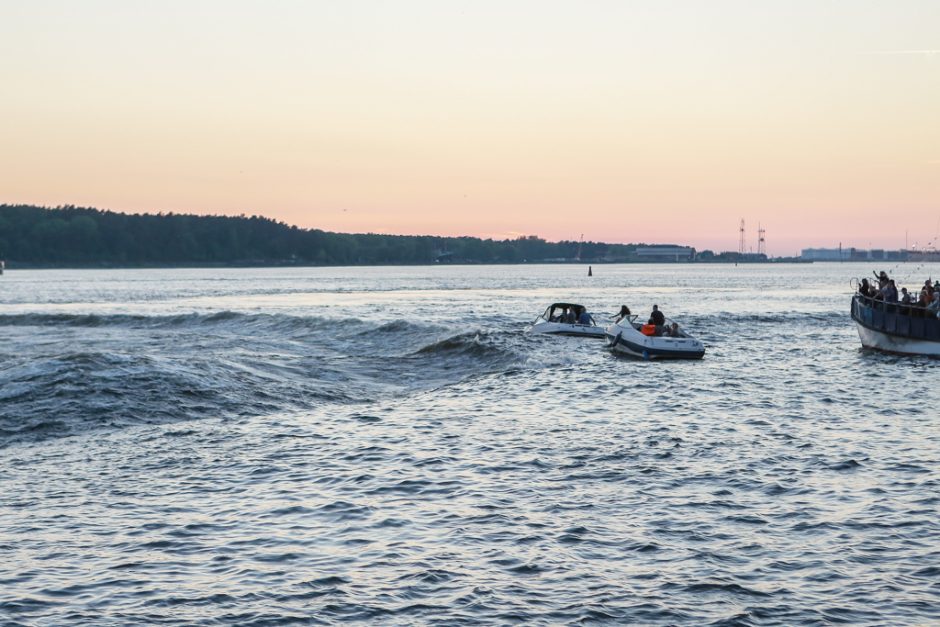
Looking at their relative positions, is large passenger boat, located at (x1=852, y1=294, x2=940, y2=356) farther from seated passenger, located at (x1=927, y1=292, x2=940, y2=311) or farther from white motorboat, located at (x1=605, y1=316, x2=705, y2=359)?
white motorboat, located at (x1=605, y1=316, x2=705, y2=359)

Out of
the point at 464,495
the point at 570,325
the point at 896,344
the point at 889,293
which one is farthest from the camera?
the point at 570,325

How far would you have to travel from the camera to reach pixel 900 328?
42.7 meters

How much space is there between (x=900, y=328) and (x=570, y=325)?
16.0 m

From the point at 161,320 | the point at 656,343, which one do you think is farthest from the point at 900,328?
the point at 161,320

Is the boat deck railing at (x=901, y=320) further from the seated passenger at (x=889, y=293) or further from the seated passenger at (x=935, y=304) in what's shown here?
the seated passenger at (x=889, y=293)

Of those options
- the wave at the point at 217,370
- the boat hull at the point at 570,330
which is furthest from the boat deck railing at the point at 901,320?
the wave at the point at 217,370

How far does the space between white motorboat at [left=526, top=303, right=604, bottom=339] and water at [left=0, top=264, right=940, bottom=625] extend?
44.0 ft

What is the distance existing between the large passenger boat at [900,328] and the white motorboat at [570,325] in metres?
12.8

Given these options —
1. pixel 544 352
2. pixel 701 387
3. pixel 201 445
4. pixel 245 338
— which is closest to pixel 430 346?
pixel 544 352

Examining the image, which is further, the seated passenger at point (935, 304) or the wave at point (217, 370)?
the seated passenger at point (935, 304)

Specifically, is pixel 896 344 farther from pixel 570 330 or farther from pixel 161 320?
pixel 161 320

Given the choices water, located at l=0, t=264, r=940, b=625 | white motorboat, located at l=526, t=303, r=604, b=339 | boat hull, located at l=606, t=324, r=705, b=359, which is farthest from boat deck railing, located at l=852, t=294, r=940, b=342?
white motorboat, located at l=526, t=303, r=604, b=339

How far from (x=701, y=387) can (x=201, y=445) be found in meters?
16.9

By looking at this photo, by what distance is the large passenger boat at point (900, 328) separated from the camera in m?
41.5
